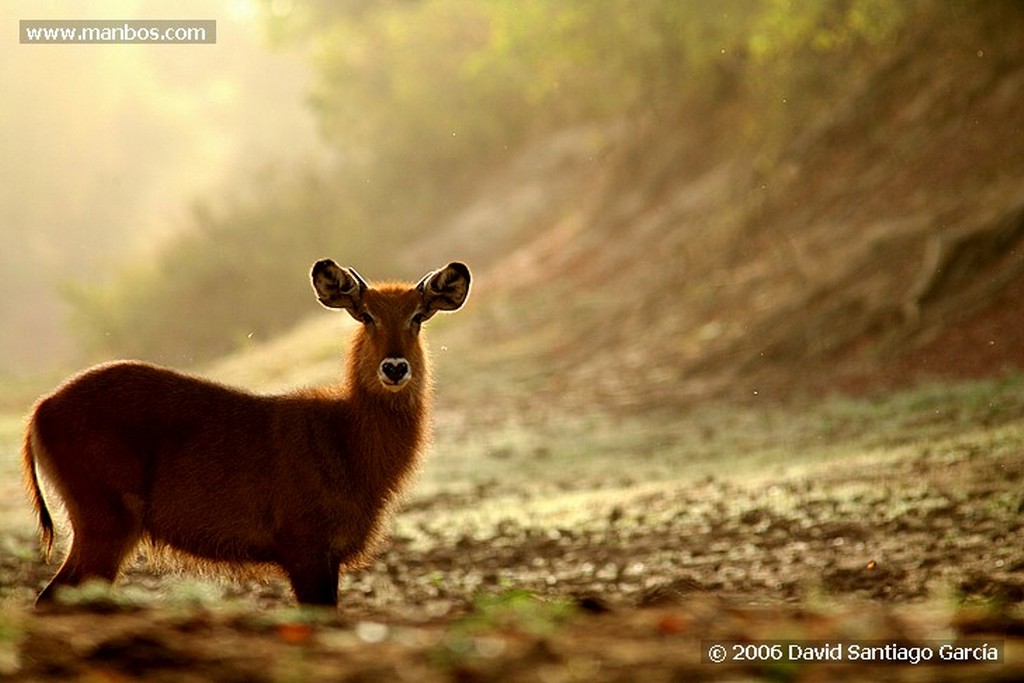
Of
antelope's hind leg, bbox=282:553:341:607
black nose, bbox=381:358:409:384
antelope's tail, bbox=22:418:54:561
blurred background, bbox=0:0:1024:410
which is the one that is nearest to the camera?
antelope's hind leg, bbox=282:553:341:607

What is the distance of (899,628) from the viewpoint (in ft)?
15.3

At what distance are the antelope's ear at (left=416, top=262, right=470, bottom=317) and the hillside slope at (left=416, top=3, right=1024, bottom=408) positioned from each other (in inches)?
386

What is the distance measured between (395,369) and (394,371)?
0.01m

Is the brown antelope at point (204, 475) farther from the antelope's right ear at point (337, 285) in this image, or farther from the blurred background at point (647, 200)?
the blurred background at point (647, 200)

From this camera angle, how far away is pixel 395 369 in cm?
766

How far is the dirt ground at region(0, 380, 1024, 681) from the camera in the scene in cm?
428

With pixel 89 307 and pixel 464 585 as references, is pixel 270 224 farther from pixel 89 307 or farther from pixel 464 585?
pixel 464 585

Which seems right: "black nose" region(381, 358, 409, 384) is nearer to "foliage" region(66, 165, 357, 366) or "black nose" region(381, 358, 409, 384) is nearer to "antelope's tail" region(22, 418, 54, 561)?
"antelope's tail" region(22, 418, 54, 561)

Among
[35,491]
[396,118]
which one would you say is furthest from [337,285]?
[396,118]

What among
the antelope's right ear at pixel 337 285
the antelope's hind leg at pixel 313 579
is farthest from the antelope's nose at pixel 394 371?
the antelope's hind leg at pixel 313 579

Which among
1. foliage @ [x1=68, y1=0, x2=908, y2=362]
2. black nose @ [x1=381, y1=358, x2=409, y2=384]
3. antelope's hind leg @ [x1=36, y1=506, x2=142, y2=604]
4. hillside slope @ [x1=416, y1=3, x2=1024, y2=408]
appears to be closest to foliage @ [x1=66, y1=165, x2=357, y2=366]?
foliage @ [x1=68, y1=0, x2=908, y2=362]

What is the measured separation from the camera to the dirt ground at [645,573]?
14.0 feet

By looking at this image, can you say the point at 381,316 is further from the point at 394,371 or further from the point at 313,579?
the point at 313,579

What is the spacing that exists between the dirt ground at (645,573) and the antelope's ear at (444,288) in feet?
5.25
